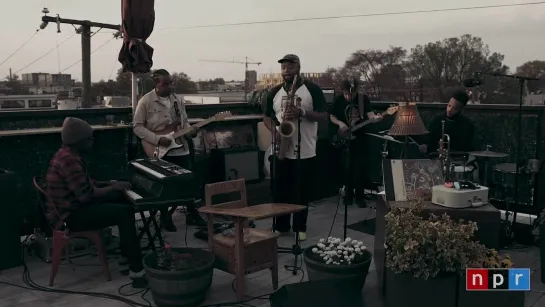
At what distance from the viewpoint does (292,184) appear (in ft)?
17.3

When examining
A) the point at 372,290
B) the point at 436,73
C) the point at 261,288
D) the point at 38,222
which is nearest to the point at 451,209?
the point at 372,290

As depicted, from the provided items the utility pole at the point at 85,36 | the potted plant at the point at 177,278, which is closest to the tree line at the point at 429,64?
the utility pole at the point at 85,36

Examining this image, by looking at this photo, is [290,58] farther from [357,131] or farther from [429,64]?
[429,64]

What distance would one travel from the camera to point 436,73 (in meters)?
42.6

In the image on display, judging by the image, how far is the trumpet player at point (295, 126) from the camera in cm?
494

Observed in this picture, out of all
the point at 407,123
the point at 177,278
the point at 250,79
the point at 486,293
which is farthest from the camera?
the point at 250,79

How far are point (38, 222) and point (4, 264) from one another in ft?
1.49

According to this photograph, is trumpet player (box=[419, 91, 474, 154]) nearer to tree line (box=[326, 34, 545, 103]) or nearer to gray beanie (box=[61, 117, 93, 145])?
gray beanie (box=[61, 117, 93, 145])

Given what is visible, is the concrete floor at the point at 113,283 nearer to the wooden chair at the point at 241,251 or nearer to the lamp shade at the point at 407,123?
the wooden chair at the point at 241,251

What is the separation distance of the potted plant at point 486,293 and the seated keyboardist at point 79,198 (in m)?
2.38

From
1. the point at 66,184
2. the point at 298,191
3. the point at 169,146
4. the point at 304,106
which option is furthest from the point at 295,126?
the point at 66,184

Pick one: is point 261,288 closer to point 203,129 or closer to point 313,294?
point 313,294

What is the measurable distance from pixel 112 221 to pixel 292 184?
1.92 metres

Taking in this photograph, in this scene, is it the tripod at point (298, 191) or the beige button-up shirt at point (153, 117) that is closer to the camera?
the tripod at point (298, 191)
